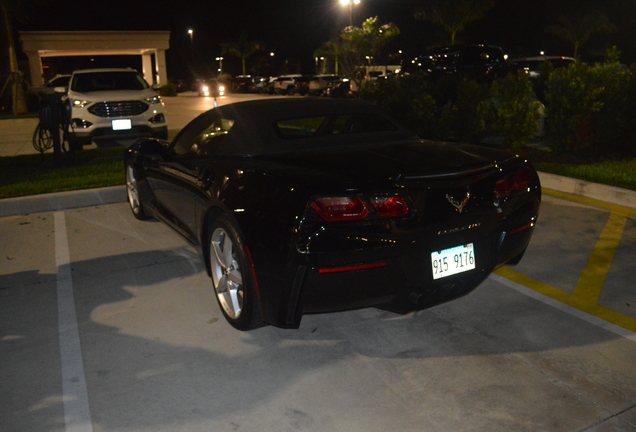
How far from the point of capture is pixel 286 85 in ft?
131

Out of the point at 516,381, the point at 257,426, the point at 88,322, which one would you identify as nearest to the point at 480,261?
the point at 516,381

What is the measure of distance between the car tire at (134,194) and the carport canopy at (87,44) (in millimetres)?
37091

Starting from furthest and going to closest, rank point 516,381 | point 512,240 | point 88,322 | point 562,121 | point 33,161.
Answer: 1. point 33,161
2. point 562,121
3. point 88,322
4. point 512,240
5. point 516,381

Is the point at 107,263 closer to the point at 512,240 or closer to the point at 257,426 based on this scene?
the point at 257,426

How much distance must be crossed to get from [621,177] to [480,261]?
5.13 m

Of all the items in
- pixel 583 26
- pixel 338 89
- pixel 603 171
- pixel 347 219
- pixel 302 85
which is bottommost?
pixel 603 171

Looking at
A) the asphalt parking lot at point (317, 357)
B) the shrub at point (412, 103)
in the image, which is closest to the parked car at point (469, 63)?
the shrub at point (412, 103)

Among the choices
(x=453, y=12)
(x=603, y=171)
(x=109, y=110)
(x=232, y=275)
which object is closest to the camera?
(x=232, y=275)

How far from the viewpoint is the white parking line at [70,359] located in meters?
3.11

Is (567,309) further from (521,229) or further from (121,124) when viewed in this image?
(121,124)

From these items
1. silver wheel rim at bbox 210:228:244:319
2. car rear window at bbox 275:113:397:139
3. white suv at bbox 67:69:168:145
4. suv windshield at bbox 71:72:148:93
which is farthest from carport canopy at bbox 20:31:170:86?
silver wheel rim at bbox 210:228:244:319

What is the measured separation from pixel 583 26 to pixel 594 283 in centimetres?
4354

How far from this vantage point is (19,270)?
5371 mm

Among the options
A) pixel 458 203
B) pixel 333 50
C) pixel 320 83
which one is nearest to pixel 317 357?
pixel 458 203
